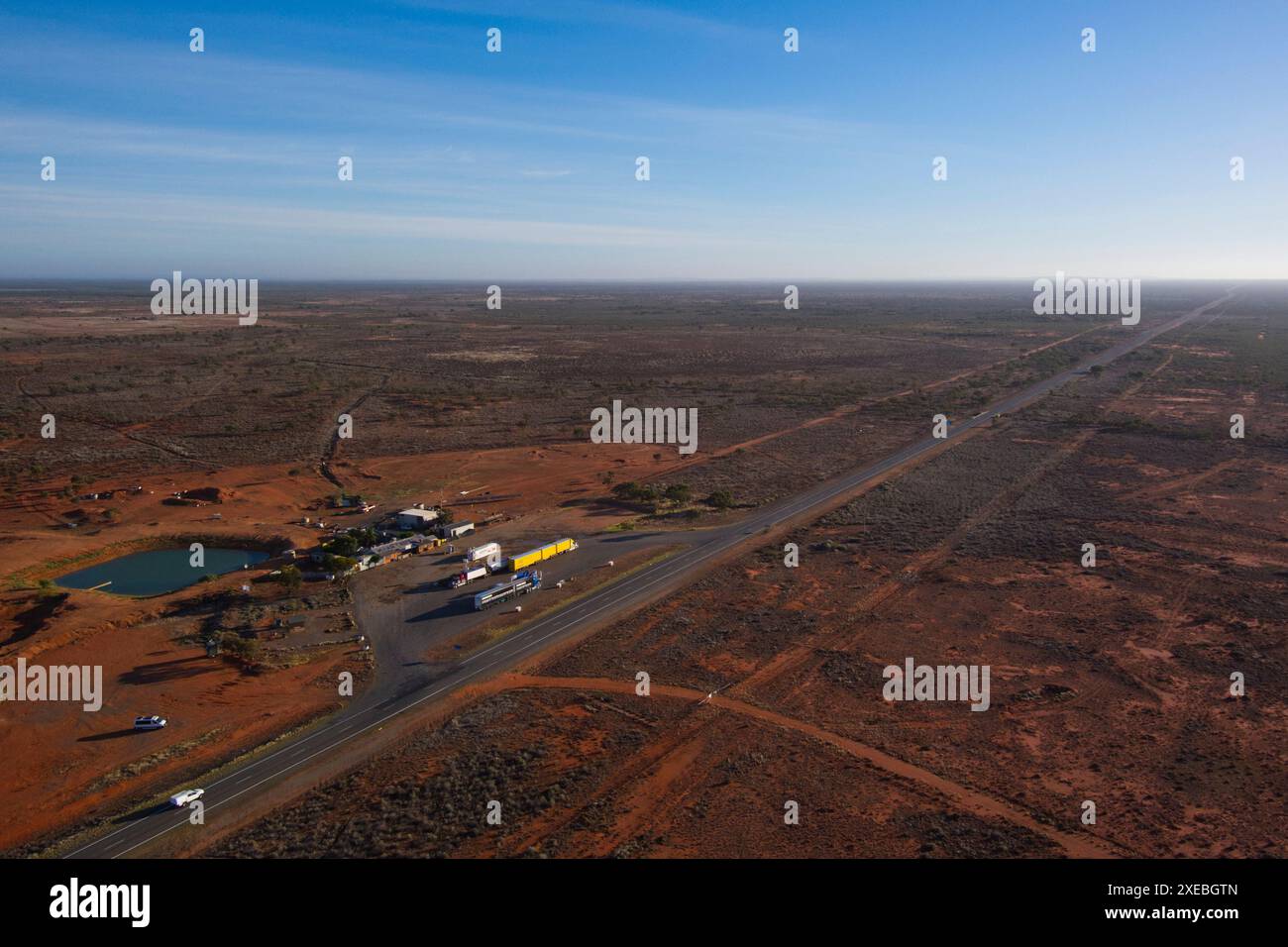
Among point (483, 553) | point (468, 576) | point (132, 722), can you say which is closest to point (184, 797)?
point (132, 722)

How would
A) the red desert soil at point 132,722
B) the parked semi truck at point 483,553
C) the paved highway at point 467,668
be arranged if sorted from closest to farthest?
the paved highway at point 467,668, the red desert soil at point 132,722, the parked semi truck at point 483,553

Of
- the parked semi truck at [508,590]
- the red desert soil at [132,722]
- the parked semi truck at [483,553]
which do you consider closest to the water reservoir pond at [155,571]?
the red desert soil at [132,722]

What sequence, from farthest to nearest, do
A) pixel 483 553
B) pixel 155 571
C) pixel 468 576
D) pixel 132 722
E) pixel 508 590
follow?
1. pixel 483 553
2. pixel 155 571
3. pixel 468 576
4. pixel 508 590
5. pixel 132 722

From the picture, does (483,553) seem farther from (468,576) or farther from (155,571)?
(155,571)

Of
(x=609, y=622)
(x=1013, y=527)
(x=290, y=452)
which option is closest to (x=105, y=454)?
(x=290, y=452)

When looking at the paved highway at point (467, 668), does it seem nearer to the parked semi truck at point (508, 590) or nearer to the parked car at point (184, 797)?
the parked car at point (184, 797)

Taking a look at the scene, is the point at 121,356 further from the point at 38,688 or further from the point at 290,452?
the point at 38,688
